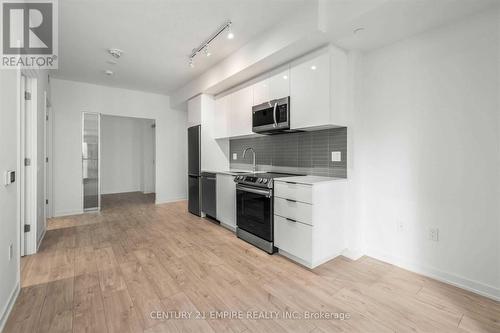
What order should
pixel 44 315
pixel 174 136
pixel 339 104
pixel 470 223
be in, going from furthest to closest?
pixel 174 136
pixel 339 104
pixel 470 223
pixel 44 315

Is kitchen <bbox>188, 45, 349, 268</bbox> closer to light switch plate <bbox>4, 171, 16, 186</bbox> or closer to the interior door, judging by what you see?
the interior door

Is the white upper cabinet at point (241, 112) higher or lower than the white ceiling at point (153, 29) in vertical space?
lower

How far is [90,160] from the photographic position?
16.7ft

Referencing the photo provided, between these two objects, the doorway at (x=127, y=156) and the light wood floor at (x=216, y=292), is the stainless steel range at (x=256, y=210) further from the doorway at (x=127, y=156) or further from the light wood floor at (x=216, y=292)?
the doorway at (x=127, y=156)

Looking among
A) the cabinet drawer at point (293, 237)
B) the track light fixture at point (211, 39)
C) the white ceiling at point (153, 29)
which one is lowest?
the cabinet drawer at point (293, 237)

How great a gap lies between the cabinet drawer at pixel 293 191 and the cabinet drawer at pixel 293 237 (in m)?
0.26

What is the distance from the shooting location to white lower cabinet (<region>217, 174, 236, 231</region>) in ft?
11.8

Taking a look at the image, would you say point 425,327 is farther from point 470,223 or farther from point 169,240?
point 169,240

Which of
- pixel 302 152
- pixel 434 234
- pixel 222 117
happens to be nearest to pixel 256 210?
pixel 302 152

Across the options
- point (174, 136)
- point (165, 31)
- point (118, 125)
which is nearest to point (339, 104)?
point (165, 31)

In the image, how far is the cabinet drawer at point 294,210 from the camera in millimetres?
2395

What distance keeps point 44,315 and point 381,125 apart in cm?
351

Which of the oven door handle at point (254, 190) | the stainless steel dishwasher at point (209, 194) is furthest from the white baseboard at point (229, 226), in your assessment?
the oven door handle at point (254, 190)

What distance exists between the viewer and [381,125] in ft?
8.72
